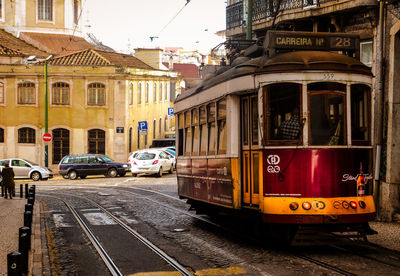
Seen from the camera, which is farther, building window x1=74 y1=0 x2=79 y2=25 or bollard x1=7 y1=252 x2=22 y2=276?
building window x1=74 y1=0 x2=79 y2=25

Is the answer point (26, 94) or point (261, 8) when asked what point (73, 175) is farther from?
point (261, 8)

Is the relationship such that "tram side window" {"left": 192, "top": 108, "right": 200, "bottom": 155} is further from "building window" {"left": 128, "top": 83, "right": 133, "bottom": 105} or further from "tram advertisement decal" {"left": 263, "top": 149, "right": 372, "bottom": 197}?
"building window" {"left": 128, "top": 83, "right": 133, "bottom": 105}

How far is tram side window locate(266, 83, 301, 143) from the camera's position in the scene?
1071cm

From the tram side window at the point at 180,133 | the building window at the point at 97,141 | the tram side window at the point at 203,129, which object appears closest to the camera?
the tram side window at the point at 203,129

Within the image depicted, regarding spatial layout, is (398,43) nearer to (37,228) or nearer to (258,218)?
(258,218)

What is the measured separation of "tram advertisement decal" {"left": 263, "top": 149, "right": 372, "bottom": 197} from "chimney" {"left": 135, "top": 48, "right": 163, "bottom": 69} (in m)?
53.5

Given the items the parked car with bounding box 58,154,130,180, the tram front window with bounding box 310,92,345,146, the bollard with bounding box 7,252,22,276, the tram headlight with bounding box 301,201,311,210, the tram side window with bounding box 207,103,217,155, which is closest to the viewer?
the bollard with bounding box 7,252,22,276

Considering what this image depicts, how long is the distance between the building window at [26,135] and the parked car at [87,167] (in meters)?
9.02

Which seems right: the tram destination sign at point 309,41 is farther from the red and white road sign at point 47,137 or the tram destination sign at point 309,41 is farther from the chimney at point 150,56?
the chimney at point 150,56

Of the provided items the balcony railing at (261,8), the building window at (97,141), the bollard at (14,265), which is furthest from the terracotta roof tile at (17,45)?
the bollard at (14,265)

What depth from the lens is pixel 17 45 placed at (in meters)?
53.7

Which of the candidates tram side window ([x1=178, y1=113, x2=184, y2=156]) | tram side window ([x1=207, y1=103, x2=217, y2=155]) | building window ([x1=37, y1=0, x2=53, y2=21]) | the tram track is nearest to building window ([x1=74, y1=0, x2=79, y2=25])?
building window ([x1=37, y1=0, x2=53, y2=21])

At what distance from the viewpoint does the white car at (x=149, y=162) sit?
35438 millimetres

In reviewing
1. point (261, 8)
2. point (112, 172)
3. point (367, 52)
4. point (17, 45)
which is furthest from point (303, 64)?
point (17, 45)
